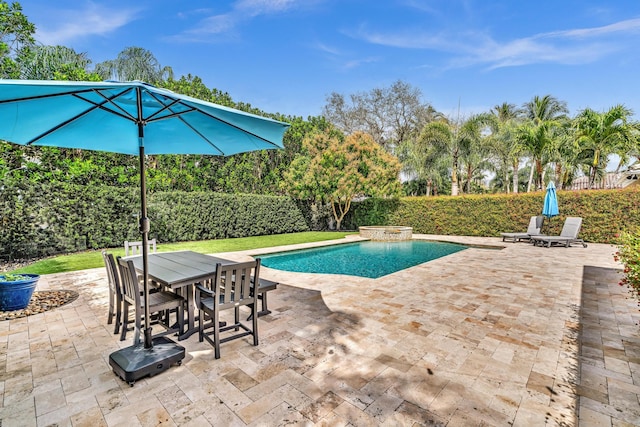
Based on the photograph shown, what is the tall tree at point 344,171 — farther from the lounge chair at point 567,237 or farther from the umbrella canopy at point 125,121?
the umbrella canopy at point 125,121

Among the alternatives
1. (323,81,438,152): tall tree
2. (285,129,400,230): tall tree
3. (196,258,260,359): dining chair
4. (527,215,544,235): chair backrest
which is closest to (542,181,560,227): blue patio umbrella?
(527,215,544,235): chair backrest

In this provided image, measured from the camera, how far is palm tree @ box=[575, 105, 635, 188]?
1377cm

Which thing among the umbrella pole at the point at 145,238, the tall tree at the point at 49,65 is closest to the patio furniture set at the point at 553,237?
the umbrella pole at the point at 145,238

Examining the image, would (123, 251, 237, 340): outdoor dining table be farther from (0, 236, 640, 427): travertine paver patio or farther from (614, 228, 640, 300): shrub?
(614, 228, 640, 300): shrub

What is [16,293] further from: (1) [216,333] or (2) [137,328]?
(1) [216,333]

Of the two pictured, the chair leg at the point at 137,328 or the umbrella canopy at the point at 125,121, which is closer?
the umbrella canopy at the point at 125,121

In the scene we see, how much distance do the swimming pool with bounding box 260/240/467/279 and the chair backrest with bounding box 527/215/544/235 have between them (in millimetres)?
3111

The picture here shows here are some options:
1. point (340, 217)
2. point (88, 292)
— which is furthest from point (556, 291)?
point (340, 217)

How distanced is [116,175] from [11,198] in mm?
5075

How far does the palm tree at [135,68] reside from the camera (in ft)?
51.8

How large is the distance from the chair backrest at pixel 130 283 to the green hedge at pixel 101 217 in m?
7.80

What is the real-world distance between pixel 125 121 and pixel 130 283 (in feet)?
6.45

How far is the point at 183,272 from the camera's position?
11.6 ft

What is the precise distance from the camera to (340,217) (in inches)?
801
